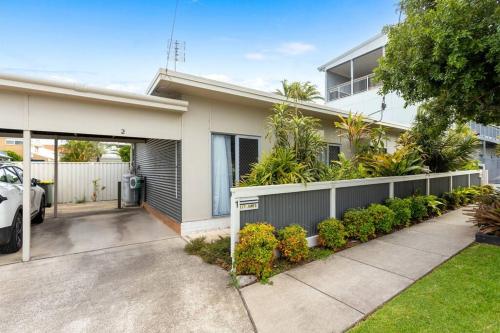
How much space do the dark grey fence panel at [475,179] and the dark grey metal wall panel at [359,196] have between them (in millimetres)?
7099

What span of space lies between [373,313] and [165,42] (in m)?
6.64

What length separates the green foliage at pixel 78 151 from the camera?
17.5 meters

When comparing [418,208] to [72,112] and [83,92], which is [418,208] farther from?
[72,112]

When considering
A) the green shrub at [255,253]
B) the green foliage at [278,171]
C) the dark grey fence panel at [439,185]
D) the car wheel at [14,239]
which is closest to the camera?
the green shrub at [255,253]

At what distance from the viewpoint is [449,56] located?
3.71 m

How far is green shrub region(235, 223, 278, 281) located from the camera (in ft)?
12.0

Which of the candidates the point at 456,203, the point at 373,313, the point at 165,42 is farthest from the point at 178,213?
the point at 456,203

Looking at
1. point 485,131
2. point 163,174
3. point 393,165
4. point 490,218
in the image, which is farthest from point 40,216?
point 485,131

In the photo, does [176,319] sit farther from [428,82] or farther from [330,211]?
[428,82]

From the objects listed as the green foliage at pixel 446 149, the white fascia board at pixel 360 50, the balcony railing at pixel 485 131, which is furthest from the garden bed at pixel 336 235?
the white fascia board at pixel 360 50

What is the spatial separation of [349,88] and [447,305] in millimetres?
16533

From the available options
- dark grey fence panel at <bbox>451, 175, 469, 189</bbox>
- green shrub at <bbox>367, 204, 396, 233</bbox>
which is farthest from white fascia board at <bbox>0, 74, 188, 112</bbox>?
dark grey fence panel at <bbox>451, 175, 469, 189</bbox>

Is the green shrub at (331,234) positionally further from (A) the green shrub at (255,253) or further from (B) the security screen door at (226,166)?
(B) the security screen door at (226,166)

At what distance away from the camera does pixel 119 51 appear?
9344 mm
